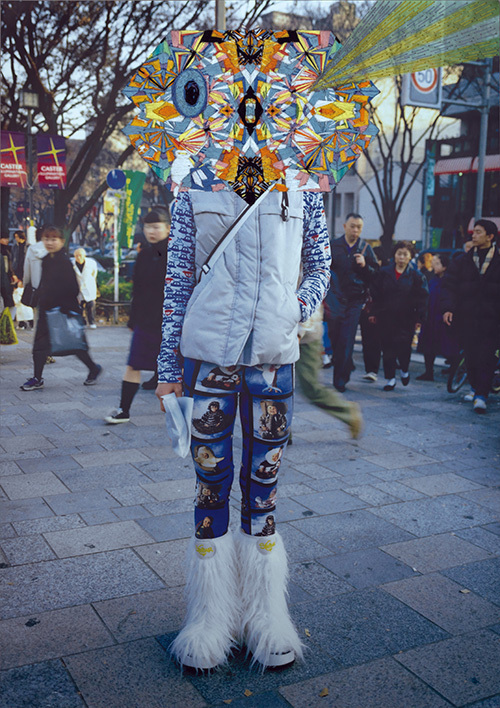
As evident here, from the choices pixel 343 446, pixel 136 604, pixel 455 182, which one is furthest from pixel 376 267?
pixel 455 182

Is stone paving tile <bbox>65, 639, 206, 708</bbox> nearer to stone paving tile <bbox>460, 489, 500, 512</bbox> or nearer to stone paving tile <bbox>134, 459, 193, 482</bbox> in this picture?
stone paving tile <bbox>134, 459, 193, 482</bbox>

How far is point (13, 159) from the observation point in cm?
1474

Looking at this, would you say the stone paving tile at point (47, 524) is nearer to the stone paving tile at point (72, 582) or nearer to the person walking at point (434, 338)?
the stone paving tile at point (72, 582)

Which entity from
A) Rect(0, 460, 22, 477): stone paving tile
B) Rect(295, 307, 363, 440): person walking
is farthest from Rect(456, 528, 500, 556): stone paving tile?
Rect(0, 460, 22, 477): stone paving tile

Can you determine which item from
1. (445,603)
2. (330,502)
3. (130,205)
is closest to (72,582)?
(445,603)

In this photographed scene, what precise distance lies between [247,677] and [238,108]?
6.40 ft

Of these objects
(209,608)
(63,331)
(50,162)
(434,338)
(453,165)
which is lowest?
(209,608)

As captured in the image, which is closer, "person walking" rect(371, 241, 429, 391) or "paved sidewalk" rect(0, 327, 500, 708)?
"paved sidewalk" rect(0, 327, 500, 708)

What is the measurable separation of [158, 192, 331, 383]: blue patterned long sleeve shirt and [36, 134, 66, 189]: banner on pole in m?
13.0

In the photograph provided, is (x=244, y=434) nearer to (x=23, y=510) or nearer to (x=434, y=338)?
(x=23, y=510)

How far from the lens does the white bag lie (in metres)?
2.52

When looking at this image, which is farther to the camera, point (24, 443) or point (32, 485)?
point (24, 443)

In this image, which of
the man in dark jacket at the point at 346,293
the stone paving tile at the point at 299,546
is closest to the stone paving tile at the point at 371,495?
the stone paving tile at the point at 299,546

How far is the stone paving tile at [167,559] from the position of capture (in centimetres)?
332
